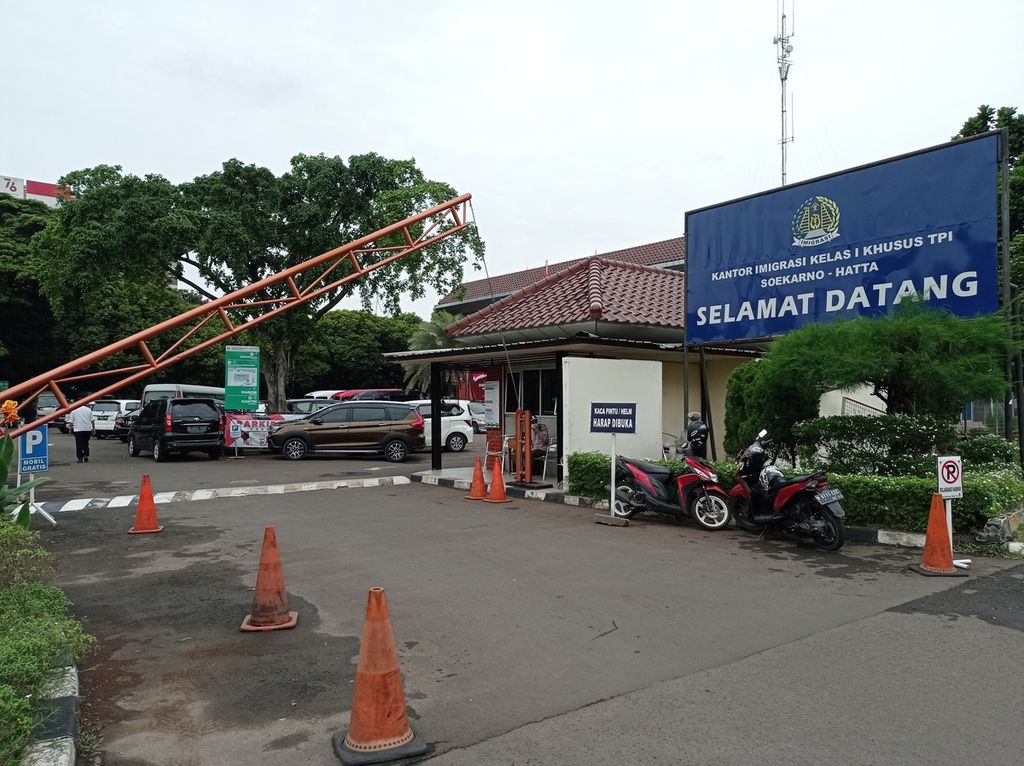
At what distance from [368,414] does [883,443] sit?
48.5 ft

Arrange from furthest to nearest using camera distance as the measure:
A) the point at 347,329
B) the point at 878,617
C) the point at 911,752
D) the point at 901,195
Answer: the point at 347,329 < the point at 901,195 < the point at 878,617 < the point at 911,752

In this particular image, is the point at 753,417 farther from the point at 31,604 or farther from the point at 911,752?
the point at 31,604

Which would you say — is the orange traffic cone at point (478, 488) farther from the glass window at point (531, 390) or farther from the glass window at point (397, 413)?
the glass window at point (397, 413)

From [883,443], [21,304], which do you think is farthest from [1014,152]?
[21,304]

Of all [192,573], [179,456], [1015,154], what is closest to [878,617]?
[192,573]

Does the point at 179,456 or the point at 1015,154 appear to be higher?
the point at 1015,154

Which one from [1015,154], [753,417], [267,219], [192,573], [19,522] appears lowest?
[192,573]

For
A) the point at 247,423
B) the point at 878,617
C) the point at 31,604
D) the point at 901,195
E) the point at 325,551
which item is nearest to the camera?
the point at 31,604

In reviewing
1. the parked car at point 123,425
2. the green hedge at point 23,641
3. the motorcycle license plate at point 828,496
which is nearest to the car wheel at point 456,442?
the parked car at point 123,425

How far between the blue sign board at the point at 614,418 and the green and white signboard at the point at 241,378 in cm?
1345

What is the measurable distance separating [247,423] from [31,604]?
17.0 meters

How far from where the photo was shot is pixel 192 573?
783cm

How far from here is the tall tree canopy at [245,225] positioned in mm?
22719

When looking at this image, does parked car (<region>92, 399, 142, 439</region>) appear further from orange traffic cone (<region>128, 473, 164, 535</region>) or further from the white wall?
the white wall
